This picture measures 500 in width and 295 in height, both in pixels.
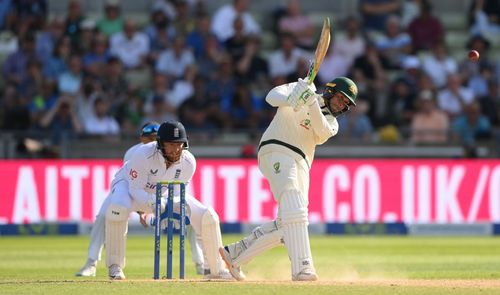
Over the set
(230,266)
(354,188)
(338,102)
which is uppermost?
(354,188)

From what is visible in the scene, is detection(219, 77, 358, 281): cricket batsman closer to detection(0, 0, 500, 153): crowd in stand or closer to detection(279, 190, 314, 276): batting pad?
detection(279, 190, 314, 276): batting pad

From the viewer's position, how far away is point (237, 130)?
18.2 metres

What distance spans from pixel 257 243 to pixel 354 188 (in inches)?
320

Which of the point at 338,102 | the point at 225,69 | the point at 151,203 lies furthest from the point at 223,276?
the point at 225,69

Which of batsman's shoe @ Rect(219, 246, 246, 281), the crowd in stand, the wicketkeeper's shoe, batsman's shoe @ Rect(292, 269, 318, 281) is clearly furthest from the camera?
the crowd in stand

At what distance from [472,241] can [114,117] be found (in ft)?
18.3

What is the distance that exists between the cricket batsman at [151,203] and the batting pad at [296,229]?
62cm

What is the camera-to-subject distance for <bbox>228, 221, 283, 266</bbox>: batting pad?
1000 centimetres

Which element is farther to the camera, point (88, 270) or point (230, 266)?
point (88, 270)

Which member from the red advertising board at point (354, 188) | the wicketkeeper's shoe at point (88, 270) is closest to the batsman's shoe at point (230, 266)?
the wicketkeeper's shoe at point (88, 270)

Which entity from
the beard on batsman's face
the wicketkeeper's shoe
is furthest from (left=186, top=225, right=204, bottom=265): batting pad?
the beard on batsman's face

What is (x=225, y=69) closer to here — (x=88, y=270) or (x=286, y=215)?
(x=88, y=270)

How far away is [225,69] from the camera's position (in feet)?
63.3

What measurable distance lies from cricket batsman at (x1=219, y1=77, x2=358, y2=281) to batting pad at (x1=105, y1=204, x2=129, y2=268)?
0.80 metres
